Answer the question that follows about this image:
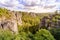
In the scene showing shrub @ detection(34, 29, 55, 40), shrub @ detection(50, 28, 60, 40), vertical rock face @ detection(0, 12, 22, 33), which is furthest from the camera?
shrub @ detection(50, 28, 60, 40)

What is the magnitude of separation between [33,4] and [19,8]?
2.03 feet

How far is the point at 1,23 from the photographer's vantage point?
24.4ft

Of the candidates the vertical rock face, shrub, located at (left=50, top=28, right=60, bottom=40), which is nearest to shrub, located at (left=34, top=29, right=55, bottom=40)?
shrub, located at (left=50, top=28, right=60, bottom=40)

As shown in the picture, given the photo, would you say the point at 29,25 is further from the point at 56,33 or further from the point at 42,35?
the point at 56,33

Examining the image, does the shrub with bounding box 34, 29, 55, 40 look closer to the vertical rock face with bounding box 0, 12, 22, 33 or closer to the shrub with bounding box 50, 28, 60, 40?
the shrub with bounding box 50, 28, 60, 40

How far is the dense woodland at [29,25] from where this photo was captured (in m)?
7.47

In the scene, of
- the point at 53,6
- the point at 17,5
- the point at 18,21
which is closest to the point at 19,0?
the point at 17,5

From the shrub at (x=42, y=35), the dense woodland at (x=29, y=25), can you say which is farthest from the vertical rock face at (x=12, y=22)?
the shrub at (x=42, y=35)

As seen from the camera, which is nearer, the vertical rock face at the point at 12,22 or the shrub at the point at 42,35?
the vertical rock face at the point at 12,22

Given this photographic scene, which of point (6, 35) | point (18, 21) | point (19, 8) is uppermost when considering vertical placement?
point (19, 8)

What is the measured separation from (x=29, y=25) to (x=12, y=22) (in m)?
0.75

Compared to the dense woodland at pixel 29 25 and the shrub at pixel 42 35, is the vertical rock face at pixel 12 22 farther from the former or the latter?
the shrub at pixel 42 35

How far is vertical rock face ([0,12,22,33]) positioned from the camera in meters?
7.45

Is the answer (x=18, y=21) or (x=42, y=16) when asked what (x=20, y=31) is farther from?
(x=42, y=16)
